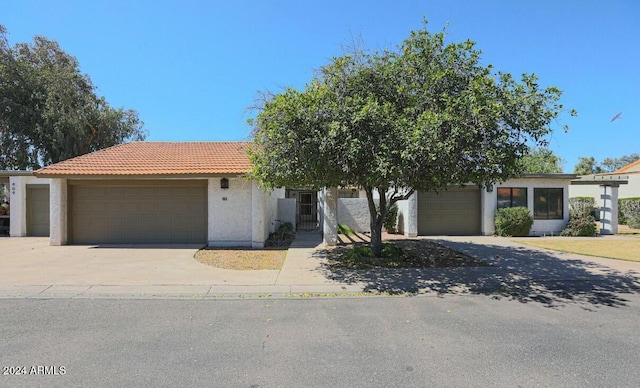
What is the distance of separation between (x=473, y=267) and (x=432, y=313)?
159 inches

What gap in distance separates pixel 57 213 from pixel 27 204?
15.5ft

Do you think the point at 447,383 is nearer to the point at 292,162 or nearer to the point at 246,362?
the point at 246,362

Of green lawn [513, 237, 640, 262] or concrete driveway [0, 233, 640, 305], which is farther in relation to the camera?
green lawn [513, 237, 640, 262]

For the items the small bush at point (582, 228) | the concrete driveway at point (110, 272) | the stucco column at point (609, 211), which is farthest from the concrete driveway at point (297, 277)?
the stucco column at point (609, 211)

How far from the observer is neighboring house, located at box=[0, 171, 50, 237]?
15.4m

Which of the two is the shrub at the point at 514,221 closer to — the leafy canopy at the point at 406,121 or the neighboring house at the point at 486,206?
the neighboring house at the point at 486,206

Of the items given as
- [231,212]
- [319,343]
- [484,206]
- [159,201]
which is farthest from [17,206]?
[484,206]

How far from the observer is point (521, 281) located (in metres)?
7.80

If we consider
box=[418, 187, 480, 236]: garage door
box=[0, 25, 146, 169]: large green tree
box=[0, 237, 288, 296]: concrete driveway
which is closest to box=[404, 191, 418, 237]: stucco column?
box=[418, 187, 480, 236]: garage door

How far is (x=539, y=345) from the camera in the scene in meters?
4.41

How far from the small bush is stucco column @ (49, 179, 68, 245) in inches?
806

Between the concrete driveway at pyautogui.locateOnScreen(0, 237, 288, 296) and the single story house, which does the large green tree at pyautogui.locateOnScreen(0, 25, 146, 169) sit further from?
the concrete driveway at pyautogui.locateOnScreen(0, 237, 288, 296)

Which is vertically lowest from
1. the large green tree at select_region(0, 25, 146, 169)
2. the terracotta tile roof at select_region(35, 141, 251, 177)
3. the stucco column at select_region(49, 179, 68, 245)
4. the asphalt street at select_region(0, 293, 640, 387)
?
the asphalt street at select_region(0, 293, 640, 387)

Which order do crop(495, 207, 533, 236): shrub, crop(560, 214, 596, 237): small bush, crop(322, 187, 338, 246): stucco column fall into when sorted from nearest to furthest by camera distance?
crop(322, 187, 338, 246): stucco column → crop(495, 207, 533, 236): shrub → crop(560, 214, 596, 237): small bush
